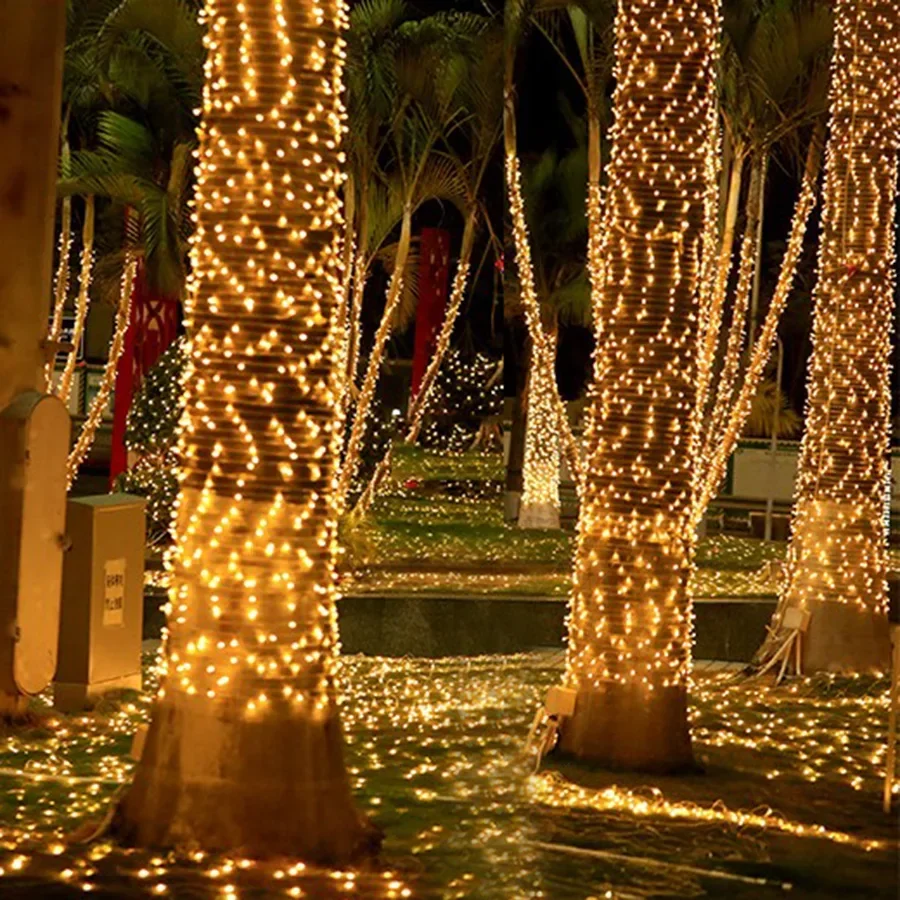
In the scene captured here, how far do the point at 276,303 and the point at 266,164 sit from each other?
484mm

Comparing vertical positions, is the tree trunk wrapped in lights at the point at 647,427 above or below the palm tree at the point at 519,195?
below

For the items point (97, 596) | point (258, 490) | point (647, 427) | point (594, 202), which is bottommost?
point (97, 596)

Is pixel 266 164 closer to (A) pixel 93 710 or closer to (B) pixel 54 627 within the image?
Answer: (B) pixel 54 627

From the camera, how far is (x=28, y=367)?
1022 centimetres

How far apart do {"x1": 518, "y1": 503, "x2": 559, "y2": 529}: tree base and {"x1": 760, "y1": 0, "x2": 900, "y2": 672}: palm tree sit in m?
12.0

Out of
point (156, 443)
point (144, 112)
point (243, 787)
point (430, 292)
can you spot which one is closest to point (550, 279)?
point (430, 292)

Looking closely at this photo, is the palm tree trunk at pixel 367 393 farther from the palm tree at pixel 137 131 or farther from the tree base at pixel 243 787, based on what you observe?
the tree base at pixel 243 787

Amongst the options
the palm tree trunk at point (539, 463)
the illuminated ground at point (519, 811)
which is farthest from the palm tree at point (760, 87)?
the illuminated ground at point (519, 811)

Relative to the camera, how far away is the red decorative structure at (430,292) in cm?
2991

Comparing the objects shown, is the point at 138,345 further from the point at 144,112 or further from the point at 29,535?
the point at 29,535

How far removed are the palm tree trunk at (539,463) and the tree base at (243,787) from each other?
17501mm

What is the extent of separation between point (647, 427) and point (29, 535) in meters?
2.92

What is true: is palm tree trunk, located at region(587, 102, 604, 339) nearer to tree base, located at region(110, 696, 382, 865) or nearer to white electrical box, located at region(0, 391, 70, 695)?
white electrical box, located at region(0, 391, 70, 695)

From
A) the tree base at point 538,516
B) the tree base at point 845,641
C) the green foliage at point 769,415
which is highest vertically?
the green foliage at point 769,415
